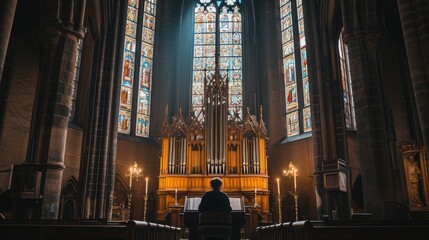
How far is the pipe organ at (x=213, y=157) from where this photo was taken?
55.9ft

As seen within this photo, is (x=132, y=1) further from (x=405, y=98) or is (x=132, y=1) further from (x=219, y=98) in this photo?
(x=405, y=98)

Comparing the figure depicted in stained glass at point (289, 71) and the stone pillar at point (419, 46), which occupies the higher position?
the figure depicted in stained glass at point (289, 71)

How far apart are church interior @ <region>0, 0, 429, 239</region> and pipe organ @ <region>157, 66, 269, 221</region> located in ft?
0.19

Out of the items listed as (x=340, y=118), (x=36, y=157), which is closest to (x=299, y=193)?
(x=340, y=118)

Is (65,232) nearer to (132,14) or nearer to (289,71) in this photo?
(289,71)

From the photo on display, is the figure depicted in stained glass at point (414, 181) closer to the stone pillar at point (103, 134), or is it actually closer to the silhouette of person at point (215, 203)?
the silhouette of person at point (215, 203)

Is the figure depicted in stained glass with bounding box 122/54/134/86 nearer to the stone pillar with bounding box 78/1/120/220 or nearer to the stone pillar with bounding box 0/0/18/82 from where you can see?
the stone pillar with bounding box 78/1/120/220

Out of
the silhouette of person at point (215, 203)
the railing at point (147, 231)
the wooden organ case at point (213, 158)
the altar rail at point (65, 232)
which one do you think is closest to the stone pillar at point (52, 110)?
the railing at point (147, 231)

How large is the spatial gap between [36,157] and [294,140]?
12.0 m

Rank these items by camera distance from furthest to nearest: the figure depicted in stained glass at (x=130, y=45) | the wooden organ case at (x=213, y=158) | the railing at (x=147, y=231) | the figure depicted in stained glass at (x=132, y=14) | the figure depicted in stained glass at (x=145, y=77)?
the figure depicted in stained glass at (x=132, y=14)
the figure depicted in stained glass at (x=145, y=77)
the figure depicted in stained glass at (x=130, y=45)
the wooden organ case at (x=213, y=158)
the railing at (x=147, y=231)

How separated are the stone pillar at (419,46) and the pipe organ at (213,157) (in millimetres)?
8860

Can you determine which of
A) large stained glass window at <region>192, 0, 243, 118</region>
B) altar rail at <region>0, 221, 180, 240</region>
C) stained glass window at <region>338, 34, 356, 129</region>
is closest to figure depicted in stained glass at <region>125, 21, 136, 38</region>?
large stained glass window at <region>192, 0, 243, 118</region>

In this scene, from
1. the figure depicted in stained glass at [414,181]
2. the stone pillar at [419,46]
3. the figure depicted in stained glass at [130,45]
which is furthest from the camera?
the figure depicted in stained glass at [130,45]

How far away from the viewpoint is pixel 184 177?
17.4 meters
